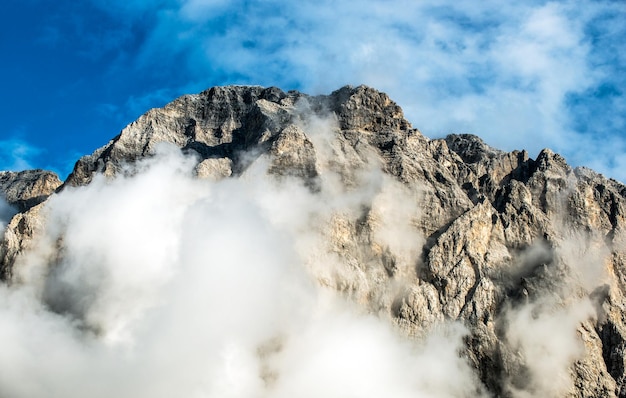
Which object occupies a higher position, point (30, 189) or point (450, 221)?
point (30, 189)

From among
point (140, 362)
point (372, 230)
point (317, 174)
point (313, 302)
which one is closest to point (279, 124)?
point (317, 174)

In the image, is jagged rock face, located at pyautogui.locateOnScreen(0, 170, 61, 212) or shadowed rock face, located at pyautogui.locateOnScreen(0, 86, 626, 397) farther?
jagged rock face, located at pyautogui.locateOnScreen(0, 170, 61, 212)

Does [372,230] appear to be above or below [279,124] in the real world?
below

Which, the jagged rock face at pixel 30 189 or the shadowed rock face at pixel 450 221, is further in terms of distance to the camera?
the jagged rock face at pixel 30 189

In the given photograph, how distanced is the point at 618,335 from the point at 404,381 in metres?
32.8

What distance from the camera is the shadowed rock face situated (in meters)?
121

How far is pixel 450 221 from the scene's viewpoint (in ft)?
453

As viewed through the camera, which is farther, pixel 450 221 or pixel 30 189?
pixel 30 189

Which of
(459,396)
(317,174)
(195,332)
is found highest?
(317,174)

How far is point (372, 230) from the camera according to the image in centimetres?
13512

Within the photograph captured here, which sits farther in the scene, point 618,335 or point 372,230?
point 372,230

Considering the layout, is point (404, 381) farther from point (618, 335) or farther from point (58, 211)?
point (58, 211)

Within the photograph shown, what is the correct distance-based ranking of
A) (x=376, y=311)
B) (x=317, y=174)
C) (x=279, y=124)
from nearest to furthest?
(x=376, y=311)
(x=317, y=174)
(x=279, y=124)

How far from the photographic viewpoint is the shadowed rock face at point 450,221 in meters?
121
